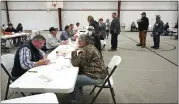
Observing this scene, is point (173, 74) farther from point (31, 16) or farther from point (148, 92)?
point (31, 16)

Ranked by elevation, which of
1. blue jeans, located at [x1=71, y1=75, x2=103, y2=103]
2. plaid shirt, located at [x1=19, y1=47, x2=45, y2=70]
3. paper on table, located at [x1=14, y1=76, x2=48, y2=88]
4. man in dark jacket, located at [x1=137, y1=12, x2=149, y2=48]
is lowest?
blue jeans, located at [x1=71, y1=75, x2=103, y2=103]

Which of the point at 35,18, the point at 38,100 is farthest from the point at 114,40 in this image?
the point at 35,18

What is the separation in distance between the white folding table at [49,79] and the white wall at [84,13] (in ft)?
44.4

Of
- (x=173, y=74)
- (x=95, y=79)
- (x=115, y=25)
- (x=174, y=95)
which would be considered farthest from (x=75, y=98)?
(x=115, y=25)

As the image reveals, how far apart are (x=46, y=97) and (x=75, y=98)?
3.47ft

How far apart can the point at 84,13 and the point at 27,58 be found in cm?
1378

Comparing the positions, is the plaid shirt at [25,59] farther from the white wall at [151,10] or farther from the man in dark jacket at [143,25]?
the white wall at [151,10]

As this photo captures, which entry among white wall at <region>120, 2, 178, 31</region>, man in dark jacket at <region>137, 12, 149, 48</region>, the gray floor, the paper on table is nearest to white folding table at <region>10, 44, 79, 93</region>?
the paper on table

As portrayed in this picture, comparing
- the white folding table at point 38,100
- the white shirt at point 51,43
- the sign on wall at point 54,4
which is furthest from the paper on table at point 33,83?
the sign on wall at point 54,4

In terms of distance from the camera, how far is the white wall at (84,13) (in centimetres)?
1549

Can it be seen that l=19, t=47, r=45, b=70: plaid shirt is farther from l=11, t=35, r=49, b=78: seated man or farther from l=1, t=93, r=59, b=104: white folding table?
l=1, t=93, r=59, b=104: white folding table

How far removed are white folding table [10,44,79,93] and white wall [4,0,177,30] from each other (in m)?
13.5

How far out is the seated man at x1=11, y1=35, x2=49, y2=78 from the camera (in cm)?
265

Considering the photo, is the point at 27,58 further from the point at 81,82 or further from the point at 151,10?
the point at 151,10
